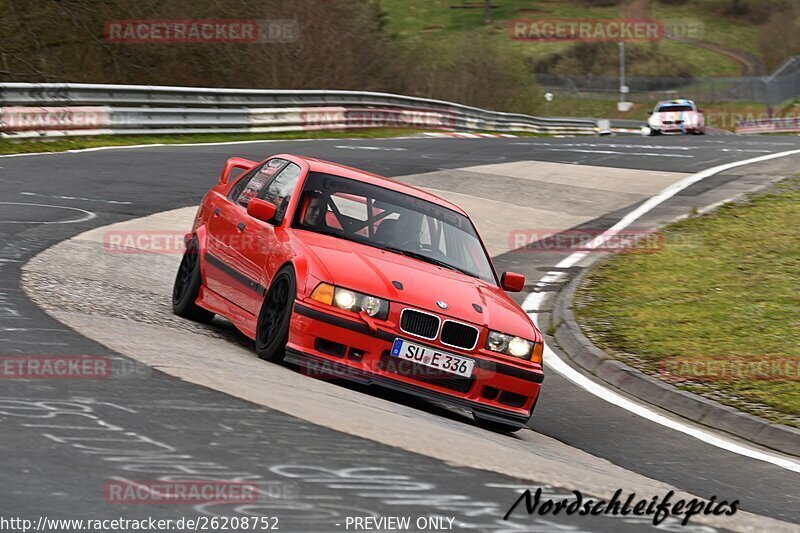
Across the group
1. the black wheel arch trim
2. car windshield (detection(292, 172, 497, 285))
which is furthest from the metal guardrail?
car windshield (detection(292, 172, 497, 285))

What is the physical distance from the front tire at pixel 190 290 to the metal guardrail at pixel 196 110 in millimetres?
13858

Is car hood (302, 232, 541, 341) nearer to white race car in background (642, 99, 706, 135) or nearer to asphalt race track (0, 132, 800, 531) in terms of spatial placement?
asphalt race track (0, 132, 800, 531)

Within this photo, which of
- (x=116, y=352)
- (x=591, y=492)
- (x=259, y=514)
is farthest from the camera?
(x=116, y=352)

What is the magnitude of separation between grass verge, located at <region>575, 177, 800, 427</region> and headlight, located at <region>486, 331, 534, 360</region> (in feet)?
6.62

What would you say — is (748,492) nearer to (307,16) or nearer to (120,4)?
(120,4)

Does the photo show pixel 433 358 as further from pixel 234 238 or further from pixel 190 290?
pixel 190 290

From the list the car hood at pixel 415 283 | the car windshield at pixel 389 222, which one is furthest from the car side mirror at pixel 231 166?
the car hood at pixel 415 283

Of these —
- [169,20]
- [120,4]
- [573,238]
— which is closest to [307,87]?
[169,20]

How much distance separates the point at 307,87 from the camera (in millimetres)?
46406

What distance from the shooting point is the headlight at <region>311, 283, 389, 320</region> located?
7.46m

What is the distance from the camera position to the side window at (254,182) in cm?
939

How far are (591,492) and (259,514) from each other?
1713 mm

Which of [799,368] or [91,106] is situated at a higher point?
[91,106]

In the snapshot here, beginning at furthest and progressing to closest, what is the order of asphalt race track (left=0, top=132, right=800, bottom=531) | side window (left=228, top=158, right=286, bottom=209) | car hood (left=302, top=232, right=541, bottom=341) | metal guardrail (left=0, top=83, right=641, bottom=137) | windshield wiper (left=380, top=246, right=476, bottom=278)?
metal guardrail (left=0, top=83, right=641, bottom=137) < side window (left=228, top=158, right=286, bottom=209) < windshield wiper (left=380, top=246, right=476, bottom=278) < car hood (left=302, top=232, right=541, bottom=341) < asphalt race track (left=0, top=132, right=800, bottom=531)
